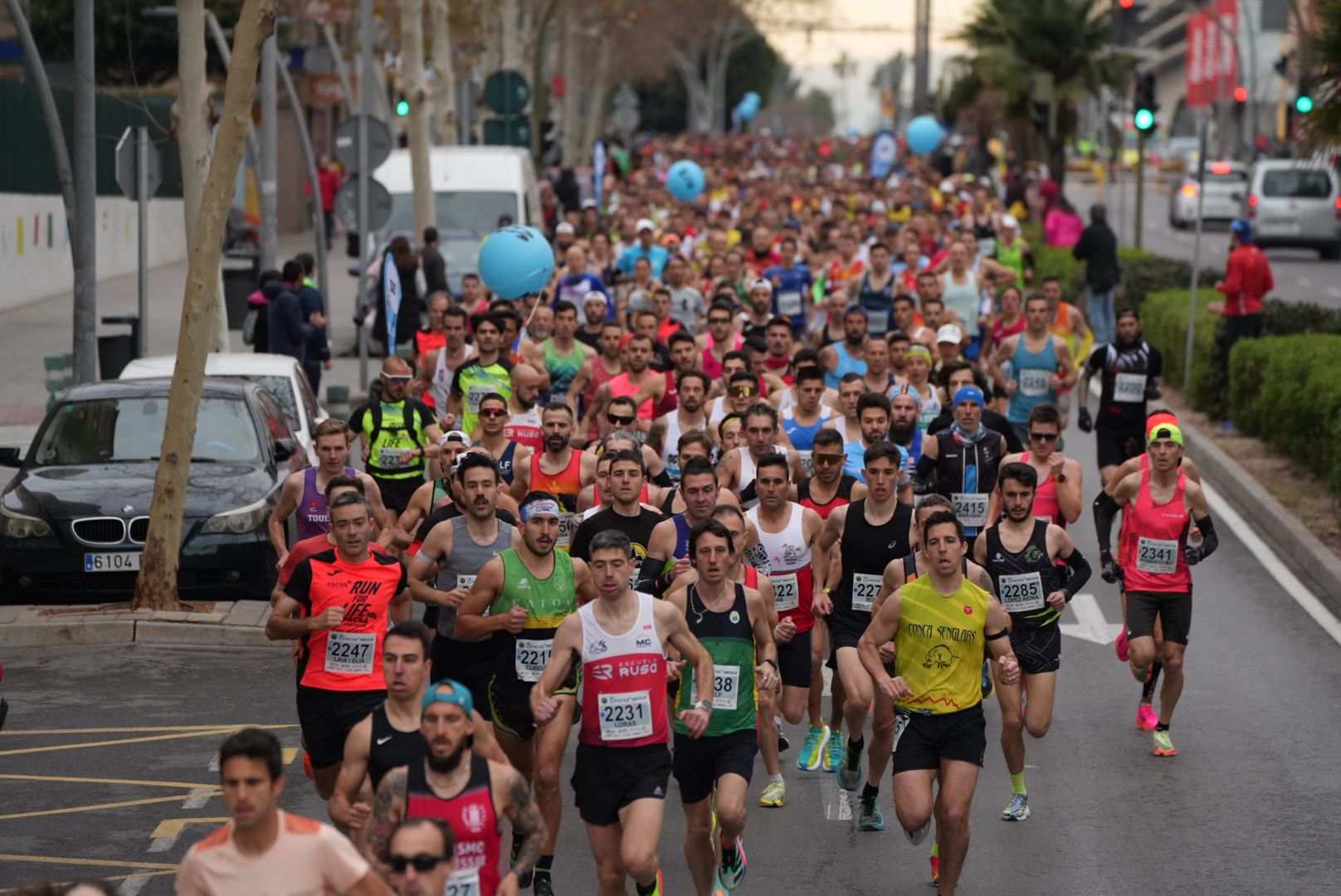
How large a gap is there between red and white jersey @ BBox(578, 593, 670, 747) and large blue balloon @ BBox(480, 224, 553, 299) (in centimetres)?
1118

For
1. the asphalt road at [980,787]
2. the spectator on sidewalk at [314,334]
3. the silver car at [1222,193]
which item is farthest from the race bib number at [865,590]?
the silver car at [1222,193]

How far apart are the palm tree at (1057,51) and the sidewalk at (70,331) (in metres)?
17.0

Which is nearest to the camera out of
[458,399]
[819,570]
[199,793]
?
[199,793]

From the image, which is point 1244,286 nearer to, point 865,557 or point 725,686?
point 865,557

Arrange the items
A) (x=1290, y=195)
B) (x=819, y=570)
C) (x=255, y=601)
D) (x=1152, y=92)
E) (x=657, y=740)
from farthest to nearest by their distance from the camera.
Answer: (x=1290, y=195)
(x=1152, y=92)
(x=255, y=601)
(x=819, y=570)
(x=657, y=740)

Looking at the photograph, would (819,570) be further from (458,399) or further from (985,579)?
(458,399)

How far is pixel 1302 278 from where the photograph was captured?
137ft

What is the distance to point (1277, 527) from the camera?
55.7 ft

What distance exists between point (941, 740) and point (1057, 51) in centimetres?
4417

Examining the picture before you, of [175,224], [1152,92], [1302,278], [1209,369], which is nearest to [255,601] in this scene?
[1209,369]

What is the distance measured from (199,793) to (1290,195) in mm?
39514

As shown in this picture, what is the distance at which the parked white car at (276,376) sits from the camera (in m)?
15.7

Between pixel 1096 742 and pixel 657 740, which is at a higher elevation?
pixel 657 740

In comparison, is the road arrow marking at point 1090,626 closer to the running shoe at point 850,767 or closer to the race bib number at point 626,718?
the running shoe at point 850,767
